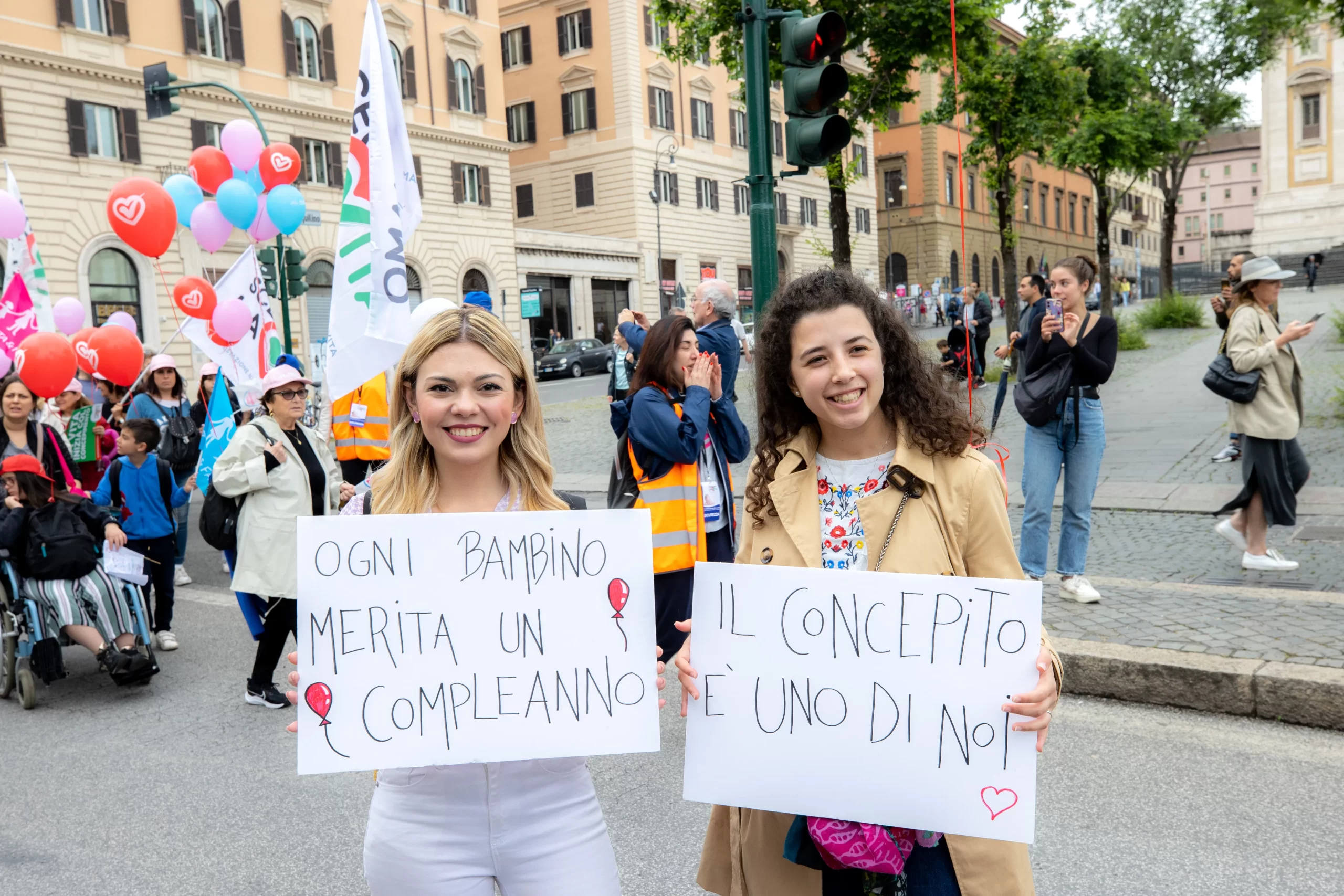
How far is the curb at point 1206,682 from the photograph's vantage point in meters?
4.26

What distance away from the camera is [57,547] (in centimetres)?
564

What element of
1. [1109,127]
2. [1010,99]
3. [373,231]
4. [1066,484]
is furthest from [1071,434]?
[1109,127]

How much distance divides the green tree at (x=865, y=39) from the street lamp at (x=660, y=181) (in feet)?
88.7

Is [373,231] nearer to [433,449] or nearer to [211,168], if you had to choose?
[433,449]

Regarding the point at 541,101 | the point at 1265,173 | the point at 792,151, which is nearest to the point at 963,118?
the point at 1265,173

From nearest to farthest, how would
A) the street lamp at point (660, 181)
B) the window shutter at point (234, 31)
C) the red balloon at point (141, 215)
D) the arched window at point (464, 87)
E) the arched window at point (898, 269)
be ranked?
the red balloon at point (141, 215) → the window shutter at point (234, 31) → the arched window at point (464, 87) → the street lamp at point (660, 181) → the arched window at point (898, 269)

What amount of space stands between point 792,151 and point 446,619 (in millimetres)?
5045

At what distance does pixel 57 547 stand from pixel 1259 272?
707 centimetres

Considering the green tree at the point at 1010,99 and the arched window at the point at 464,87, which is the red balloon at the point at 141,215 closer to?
the green tree at the point at 1010,99

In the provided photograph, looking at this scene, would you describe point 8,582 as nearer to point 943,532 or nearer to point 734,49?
point 943,532

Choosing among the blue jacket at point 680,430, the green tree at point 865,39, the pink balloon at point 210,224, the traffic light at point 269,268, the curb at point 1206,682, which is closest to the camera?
the curb at point 1206,682

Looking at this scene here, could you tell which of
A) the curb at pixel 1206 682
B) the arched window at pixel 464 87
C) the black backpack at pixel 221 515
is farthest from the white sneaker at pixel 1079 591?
the arched window at pixel 464 87

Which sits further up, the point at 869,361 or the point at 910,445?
the point at 869,361

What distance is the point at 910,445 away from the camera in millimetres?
2061
